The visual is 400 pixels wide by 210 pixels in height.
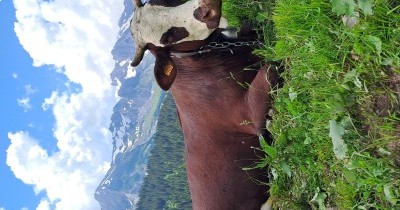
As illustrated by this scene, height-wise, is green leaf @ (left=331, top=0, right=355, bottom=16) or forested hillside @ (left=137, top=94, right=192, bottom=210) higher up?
green leaf @ (left=331, top=0, right=355, bottom=16)

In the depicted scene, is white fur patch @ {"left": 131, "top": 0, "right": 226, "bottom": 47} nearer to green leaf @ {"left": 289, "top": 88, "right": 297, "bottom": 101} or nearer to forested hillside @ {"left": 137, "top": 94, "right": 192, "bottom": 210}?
green leaf @ {"left": 289, "top": 88, "right": 297, "bottom": 101}

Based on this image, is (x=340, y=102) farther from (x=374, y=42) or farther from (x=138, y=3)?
(x=138, y=3)

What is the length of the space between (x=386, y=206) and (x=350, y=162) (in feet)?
1.15

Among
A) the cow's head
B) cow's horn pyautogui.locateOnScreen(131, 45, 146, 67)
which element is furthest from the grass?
cow's horn pyautogui.locateOnScreen(131, 45, 146, 67)

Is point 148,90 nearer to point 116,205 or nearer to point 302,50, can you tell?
point 116,205

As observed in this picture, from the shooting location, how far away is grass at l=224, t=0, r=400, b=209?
10.2ft

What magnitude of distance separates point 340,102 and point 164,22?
228 cm

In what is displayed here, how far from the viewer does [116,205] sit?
172 m

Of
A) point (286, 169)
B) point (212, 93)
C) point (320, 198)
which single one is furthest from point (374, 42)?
point (212, 93)

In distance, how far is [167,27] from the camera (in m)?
5.27

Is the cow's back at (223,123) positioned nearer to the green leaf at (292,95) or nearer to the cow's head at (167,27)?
the cow's head at (167,27)

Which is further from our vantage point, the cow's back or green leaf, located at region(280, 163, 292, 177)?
the cow's back

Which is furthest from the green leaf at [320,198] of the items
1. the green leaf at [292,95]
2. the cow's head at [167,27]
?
the cow's head at [167,27]

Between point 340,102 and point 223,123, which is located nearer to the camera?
point 340,102
